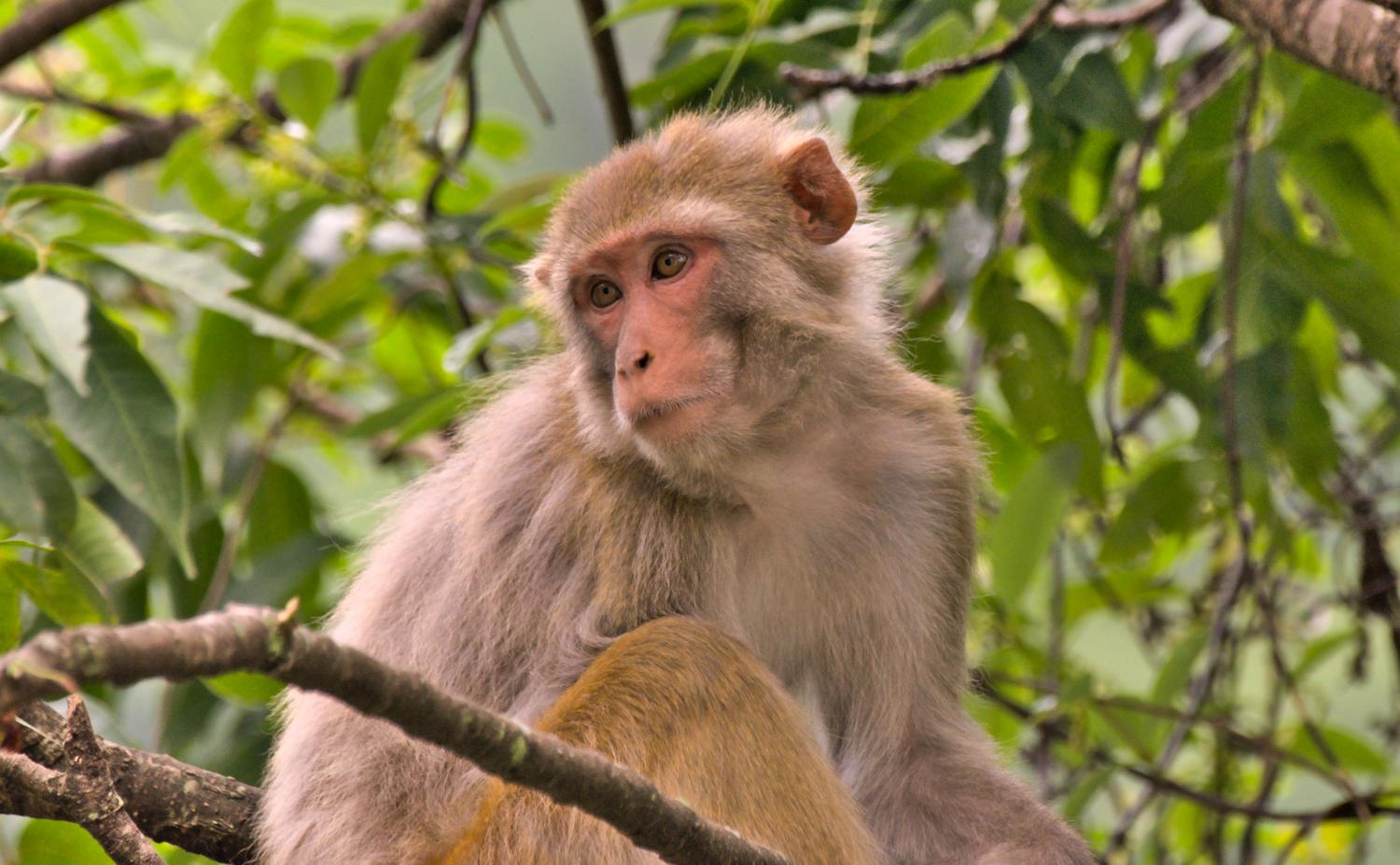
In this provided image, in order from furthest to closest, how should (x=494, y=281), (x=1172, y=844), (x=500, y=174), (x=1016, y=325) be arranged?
(x=500, y=174) → (x=1172, y=844) → (x=494, y=281) → (x=1016, y=325)

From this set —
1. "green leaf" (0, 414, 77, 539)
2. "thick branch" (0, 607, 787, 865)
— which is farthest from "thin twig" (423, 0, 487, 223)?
"thick branch" (0, 607, 787, 865)

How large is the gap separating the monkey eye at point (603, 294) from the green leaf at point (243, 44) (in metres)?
2.04

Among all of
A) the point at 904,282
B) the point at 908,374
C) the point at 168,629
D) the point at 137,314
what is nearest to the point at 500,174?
the point at 137,314

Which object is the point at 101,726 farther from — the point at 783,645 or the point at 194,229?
the point at 783,645

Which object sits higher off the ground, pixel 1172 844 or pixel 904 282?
pixel 904 282

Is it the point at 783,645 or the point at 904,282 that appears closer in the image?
the point at 783,645

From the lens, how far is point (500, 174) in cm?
1159

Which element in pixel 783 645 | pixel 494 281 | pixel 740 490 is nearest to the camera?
pixel 740 490

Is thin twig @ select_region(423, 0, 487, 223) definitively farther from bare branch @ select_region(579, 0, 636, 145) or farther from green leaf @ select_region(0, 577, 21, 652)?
green leaf @ select_region(0, 577, 21, 652)

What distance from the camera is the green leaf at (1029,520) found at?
4.67 meters

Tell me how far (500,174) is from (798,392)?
789 centimetres

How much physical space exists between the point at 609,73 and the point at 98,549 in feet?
9.15

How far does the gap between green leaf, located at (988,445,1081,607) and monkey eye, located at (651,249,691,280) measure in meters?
1.37

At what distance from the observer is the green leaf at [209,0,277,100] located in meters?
5.35
